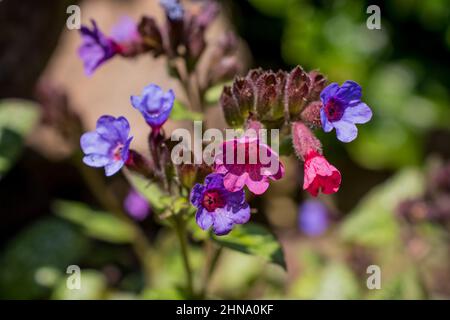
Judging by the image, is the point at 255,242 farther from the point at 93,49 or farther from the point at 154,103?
the point at 93,49

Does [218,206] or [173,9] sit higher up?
[173,9]

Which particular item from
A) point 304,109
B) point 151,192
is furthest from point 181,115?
point 304,109

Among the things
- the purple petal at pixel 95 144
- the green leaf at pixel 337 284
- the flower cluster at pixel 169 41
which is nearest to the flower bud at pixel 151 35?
the flower cluster at pixel 169 41

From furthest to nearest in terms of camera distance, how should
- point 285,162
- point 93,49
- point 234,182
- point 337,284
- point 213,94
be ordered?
1. point 285,162
2. point 337,284
3. point 213,94
4. point 93,49
5. point 234,182

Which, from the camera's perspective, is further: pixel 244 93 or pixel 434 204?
pixel 434 204

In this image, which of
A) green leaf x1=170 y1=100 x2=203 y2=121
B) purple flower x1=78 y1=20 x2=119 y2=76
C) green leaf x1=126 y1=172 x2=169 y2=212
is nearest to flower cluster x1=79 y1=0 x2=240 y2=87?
purple flower x1=78 y1=20 x2=119 y2=76

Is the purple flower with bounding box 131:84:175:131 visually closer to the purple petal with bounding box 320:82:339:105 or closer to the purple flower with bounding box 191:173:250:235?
the purple flower with bounding box 191:173:250:235

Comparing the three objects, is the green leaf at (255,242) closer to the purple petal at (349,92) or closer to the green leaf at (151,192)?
the green leaf at (151,192)
